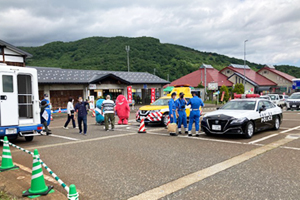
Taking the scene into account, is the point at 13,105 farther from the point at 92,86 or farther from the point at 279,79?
the point at 279,79

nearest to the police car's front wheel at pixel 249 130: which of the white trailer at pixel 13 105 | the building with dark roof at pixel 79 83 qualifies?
the white trailer at pixel 13 105

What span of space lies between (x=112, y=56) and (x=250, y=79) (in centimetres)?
3323

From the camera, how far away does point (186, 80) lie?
52.7 metres

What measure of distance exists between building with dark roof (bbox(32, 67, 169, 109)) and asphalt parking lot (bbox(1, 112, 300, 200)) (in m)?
17.8

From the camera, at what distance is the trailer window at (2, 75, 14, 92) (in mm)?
8703

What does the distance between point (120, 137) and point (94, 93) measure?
73.8 ft

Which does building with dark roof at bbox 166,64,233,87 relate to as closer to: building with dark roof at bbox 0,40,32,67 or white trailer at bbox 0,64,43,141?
building with dark roof at bbox 0,40,32,67

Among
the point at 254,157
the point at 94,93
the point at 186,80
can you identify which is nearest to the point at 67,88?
the point at 94,93

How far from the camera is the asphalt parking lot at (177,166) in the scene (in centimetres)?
463

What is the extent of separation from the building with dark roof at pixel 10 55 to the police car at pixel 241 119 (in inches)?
798

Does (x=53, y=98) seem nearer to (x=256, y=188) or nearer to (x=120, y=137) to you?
(x=120, y=137)

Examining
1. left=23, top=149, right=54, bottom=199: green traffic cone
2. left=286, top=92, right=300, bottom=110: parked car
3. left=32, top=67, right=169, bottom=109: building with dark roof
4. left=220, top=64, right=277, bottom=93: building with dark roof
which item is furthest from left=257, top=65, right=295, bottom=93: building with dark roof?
left=23, top=149, right=54, bottom=199: green traffic cone

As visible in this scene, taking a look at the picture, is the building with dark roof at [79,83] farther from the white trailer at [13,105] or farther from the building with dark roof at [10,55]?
the white trailer at [13,105]

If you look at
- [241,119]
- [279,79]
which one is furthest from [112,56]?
[241,119]
